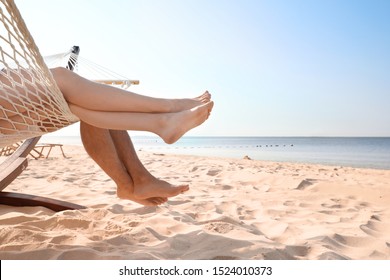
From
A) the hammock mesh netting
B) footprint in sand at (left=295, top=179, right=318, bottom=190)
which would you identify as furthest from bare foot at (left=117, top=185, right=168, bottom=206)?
footprint in sand at (left=295, top=179, right=318, bottom=190)

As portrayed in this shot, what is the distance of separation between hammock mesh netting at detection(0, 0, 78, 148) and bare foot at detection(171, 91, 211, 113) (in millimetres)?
367

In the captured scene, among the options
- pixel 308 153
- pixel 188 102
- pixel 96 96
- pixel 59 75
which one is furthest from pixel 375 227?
pixel 308 153

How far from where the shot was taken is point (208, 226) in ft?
4.84

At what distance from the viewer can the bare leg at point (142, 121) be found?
1.16m

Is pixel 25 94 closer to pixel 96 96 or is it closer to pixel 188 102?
pixel 96 96

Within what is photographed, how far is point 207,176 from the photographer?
323 centimetres

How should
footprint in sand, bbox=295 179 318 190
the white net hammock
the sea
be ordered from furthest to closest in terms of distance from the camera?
the sea, footprint in sand, bbox=295 179 318 190, the white net hammock

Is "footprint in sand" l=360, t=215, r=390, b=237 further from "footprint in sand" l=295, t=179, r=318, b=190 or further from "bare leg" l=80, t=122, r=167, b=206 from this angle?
"bare leg" l=80, t=122, r=167, b=206

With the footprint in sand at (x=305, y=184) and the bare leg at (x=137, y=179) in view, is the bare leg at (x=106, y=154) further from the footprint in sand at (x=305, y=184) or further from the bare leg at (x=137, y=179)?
the footprint in sand at (x=305, y=184)

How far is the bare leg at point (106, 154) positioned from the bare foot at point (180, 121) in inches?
15.7

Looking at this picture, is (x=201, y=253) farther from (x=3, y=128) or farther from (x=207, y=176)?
(x=207, y=176)

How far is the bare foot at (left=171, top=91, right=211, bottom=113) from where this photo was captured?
1.27 meters

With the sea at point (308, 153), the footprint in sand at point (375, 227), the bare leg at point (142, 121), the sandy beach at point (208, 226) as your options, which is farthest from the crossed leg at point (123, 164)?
the sea at point (308, 153)

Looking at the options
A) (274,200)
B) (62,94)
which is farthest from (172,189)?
(274,200)
